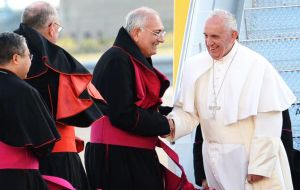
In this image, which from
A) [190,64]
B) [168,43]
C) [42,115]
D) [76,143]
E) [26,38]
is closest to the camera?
[42,115]

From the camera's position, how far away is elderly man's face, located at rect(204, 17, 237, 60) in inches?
204

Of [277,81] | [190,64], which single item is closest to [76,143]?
[190,64]

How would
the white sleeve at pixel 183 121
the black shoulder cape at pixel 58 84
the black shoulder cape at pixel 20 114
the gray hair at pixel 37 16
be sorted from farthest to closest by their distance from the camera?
1. the white sleeve at pixel 183 121
2. the gray hair at pixel 37 16
3. the black shoulder cape at pixel 58 84
4. the black shoulder cape at pixel 20 114

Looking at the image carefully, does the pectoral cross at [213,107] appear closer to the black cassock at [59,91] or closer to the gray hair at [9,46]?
the black cassock at [59,91]

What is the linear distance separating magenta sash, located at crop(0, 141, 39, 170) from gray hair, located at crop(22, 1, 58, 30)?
0.91 metres

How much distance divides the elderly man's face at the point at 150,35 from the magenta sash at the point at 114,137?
52cm

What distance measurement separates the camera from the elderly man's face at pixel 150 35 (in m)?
5.28

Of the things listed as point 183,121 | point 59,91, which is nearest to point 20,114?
point 59,91

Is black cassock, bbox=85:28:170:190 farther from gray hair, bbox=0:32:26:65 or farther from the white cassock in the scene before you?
gray hair, bbox=0:32:26:65

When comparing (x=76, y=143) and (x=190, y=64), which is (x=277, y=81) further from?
(x=76, y=143)

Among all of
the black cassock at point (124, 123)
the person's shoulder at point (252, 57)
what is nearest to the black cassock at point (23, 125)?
the black cassock at point (124, 123)

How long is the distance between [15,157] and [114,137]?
1.01 metres

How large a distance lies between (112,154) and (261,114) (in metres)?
0.97

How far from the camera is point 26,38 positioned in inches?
192
